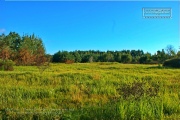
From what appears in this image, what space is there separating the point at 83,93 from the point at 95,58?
44.3 meters

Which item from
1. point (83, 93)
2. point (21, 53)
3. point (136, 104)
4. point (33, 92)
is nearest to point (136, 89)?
point (136, 104)

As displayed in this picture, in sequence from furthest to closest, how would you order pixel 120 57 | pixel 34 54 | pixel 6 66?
pixel 120 57 → pixel 34 54 → pixel 6 66

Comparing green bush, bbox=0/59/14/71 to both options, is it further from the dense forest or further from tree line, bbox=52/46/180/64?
tree line, bbox=52/46/180/64

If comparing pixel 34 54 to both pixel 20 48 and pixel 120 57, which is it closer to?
pixel 20 48

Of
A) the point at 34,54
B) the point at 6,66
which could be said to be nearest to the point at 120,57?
the point at 34,54

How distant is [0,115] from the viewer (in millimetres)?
4453

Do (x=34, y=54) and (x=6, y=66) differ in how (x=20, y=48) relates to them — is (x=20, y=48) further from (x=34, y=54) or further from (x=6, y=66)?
(x=6, y=66)

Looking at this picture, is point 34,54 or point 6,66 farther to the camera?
point 34,54

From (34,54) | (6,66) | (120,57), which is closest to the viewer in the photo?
(6,66)

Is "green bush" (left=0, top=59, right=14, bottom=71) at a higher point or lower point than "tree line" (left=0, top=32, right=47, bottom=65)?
lower

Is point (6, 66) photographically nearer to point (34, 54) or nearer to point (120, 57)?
point (34, 54)

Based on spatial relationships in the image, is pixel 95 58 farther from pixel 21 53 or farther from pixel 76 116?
pixel 76 116

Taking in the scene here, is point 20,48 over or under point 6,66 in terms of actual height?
over

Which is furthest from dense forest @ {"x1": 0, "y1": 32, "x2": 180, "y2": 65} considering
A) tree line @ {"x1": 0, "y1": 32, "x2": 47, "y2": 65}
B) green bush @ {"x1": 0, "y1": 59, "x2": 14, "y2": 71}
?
green bush @ {"x1": 0, "y1": 59, "x2": 14, "y2": 71}
